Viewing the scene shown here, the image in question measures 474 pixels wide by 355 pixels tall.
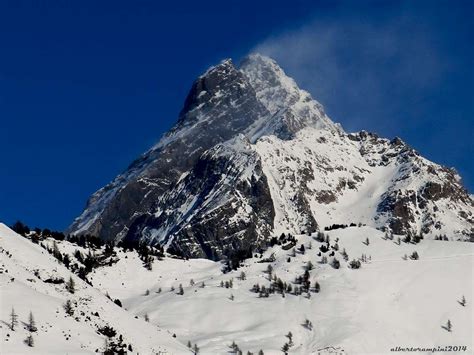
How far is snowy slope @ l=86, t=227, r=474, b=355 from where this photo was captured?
4919 inches

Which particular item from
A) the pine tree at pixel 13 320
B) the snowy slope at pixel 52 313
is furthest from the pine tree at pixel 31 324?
the pine tree at pixel 13 320

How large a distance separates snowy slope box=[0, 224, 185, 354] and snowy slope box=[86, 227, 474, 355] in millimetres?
21370

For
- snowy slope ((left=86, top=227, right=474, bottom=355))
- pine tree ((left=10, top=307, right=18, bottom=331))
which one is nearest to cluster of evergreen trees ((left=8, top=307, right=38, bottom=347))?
pine tree ((left=10, top=307, right=18, bottom=331))

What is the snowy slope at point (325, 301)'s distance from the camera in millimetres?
124938

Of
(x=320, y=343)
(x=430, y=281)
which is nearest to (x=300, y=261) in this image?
(x=430, y=281)

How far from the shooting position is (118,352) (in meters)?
84.3

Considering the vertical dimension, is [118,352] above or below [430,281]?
below

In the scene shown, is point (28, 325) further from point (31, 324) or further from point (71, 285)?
point (71, 285)

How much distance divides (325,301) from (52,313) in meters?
62.7

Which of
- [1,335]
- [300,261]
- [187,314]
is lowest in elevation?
[1,335]

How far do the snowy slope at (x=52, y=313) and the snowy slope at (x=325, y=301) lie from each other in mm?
21370

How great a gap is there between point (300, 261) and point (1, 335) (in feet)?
298

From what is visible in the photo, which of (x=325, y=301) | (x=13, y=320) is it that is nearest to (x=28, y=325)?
(x=13, y=320)

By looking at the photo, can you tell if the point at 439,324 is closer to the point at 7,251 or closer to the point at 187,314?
the point at 187,314
